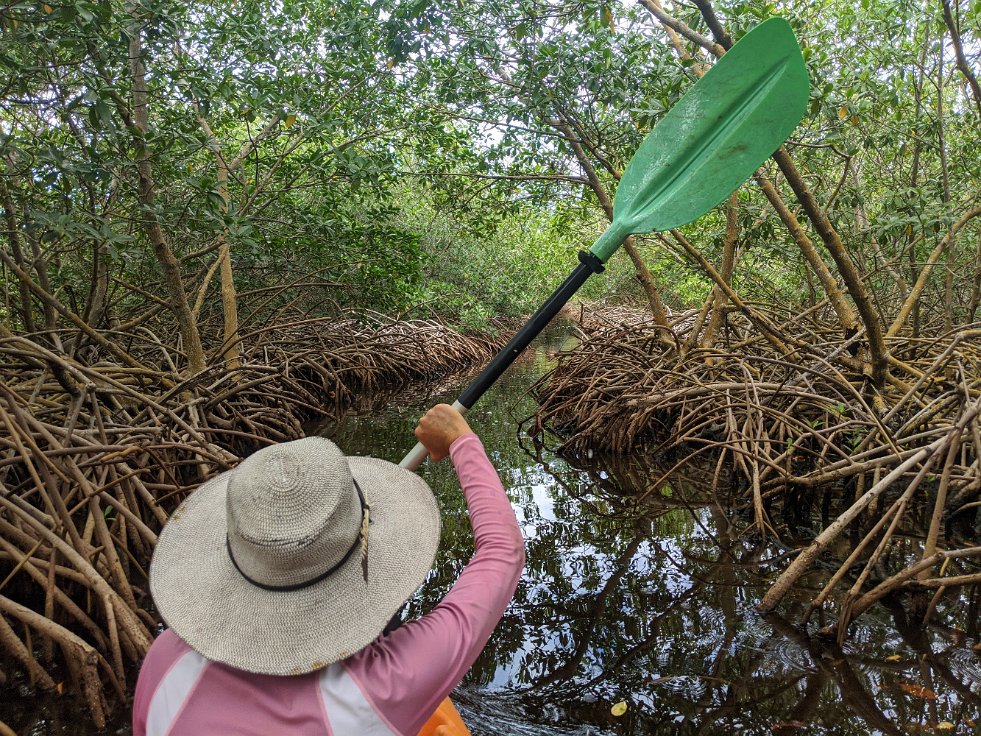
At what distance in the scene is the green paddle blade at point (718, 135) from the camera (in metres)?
1.92

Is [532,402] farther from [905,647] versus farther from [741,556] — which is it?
[905,647]

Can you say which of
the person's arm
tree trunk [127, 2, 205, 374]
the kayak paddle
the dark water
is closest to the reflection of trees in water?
the dark water

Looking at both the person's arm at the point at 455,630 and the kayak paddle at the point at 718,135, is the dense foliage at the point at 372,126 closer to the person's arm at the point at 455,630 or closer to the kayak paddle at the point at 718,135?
the kayak paddle at the point at 718,135

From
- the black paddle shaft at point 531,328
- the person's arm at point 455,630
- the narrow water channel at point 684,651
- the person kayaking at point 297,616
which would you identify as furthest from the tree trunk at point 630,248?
the person kayaking at point 297,616

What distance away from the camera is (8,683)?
7.48ft

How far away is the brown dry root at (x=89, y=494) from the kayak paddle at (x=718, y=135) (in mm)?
1530

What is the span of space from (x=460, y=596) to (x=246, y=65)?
5503 mm

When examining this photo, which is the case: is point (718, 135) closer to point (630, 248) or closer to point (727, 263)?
point (727, 263)

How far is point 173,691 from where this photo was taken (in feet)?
3.16

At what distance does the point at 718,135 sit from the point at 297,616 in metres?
1.72

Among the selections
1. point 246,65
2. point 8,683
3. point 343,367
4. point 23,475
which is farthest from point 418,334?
point 8,683

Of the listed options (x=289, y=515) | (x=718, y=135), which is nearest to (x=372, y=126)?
(x=718, y=135)

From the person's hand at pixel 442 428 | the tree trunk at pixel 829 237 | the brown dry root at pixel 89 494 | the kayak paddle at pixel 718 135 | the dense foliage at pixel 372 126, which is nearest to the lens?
the person's hand at pixel 442 428

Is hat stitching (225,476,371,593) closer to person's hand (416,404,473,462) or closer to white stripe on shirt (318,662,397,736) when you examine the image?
white stripe on shirt (318,662,397,736)
